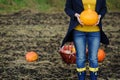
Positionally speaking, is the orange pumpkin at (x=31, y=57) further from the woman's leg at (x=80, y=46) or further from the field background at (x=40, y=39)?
the woman's leg at (x=80, y=46)

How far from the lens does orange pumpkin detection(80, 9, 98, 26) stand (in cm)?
686

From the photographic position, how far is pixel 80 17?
6938mm

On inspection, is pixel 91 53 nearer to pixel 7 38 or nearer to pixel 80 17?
pixel 80 17

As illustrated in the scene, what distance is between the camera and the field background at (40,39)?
30.5 feet

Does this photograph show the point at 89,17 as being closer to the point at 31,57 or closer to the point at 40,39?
the point at 31,57

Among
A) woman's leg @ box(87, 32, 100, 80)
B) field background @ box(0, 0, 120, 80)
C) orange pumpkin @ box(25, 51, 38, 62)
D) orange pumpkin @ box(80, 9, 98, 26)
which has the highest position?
orange pumpkin @ box(80, 9, 98, 26)

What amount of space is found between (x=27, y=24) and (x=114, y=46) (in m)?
5.24

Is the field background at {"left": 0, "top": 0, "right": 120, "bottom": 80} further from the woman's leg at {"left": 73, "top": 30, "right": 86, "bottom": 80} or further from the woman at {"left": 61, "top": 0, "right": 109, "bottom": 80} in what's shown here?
the woman at {"left": 61, "top": 0, "right": 109, "bottom": 80}

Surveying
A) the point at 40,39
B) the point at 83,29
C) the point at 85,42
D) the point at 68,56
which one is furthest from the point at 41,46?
the point at 83,29

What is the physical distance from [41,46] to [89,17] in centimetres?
541

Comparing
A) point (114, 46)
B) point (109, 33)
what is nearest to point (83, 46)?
point (114, 46)

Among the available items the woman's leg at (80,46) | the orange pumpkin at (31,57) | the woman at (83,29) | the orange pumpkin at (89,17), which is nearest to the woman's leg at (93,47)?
the woman at (83,29)

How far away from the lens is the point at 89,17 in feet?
22.7

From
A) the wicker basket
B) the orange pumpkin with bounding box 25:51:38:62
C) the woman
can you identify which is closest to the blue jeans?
the woman
